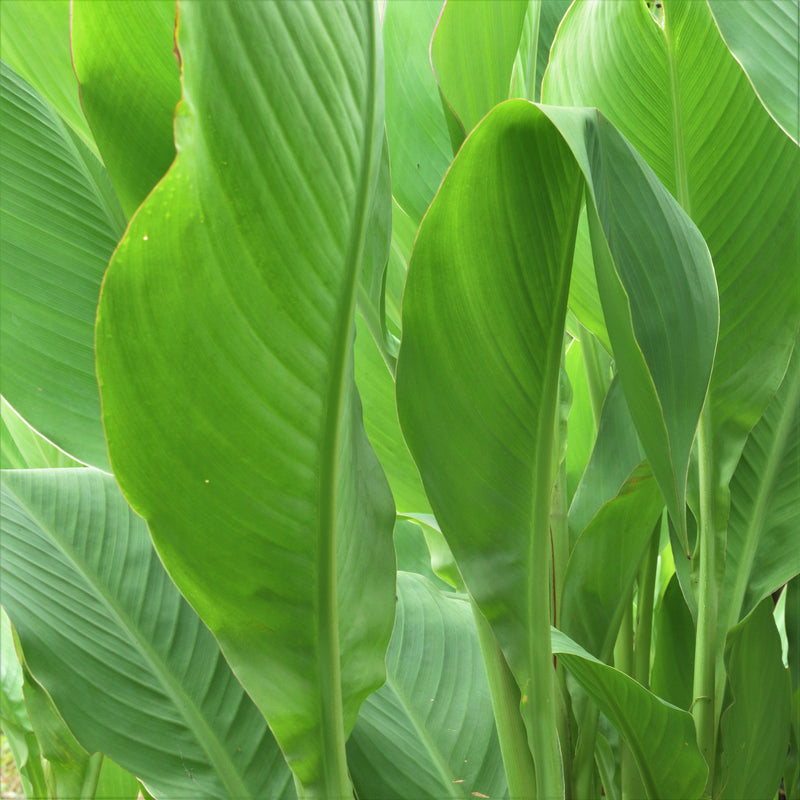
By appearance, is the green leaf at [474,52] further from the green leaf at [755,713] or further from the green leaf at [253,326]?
the green leaf at [755,713]

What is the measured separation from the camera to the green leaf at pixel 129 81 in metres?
0.29

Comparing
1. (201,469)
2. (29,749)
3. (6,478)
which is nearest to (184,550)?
(201,469)

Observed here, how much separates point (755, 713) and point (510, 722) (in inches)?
9.0

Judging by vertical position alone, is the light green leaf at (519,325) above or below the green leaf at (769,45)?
below

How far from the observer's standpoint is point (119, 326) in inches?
9.7

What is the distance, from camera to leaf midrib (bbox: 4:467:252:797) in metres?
0.49

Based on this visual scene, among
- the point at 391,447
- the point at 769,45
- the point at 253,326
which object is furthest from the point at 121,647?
the point at 769,45

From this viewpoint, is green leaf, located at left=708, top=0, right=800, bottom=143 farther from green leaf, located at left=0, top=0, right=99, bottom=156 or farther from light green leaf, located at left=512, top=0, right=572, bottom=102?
green leaf, located at left=0, top=0, right=99, bottom=156

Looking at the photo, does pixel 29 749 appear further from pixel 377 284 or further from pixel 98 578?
pixel 377 284

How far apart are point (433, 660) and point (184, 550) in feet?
1.17

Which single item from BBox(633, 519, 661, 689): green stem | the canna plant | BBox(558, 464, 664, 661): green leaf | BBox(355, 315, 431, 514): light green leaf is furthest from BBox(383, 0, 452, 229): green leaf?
BBox(633, 519, 661, 689): green stem

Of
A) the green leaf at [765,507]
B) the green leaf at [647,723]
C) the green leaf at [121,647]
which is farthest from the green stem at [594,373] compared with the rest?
the green leaf at [121,647]

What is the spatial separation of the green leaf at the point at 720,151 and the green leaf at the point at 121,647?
357 mm

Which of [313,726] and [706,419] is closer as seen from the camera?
[313,726]
